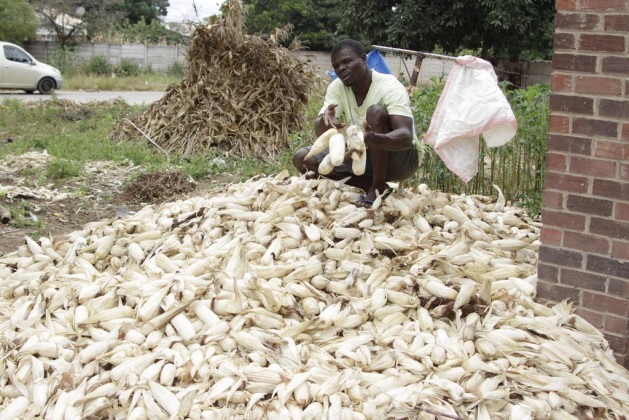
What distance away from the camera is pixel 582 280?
328cm

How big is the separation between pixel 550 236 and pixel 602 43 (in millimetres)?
868

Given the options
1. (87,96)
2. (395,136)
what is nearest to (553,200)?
(395,136)

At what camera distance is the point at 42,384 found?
314cm

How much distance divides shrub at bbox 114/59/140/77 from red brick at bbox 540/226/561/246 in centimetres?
2651

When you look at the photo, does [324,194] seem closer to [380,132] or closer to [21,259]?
[380,132]

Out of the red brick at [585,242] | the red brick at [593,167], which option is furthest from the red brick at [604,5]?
the red brick at [585,242]

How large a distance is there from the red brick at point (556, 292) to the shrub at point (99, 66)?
26.4 m

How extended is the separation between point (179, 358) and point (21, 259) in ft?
5.79

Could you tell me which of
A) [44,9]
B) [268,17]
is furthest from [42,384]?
[44,9]

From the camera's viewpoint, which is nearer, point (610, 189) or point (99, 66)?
point (610, 189)

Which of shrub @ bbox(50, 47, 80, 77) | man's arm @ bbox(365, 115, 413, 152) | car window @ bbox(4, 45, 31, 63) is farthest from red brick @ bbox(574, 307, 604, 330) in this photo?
shrub @ bbox(50, 47, 80, 77)

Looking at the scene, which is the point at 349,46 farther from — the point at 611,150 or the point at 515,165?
the point at 515,165

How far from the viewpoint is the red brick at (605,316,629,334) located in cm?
320

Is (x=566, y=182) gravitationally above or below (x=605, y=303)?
above
